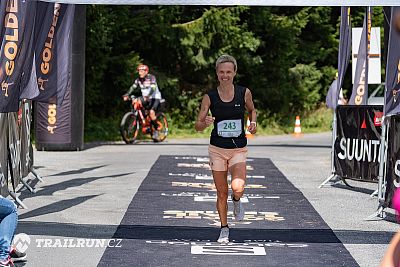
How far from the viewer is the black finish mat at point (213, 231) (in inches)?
352

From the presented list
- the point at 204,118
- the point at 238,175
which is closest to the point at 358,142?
the point at 238,175

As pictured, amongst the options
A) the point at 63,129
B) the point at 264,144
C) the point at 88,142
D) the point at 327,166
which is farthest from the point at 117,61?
the point at 327,166

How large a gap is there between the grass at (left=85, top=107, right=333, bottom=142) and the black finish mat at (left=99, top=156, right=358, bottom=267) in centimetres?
1373

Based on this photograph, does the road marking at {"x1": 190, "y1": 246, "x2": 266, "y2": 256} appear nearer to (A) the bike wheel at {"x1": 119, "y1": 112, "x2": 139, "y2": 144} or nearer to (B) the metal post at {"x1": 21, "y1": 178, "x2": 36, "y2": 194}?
(B) the metal post at {"x1": 21, "y1": 178, "x2": 36, "y2": 194}

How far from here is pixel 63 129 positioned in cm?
2172

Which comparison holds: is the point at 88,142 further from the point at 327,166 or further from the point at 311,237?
the point at 311,237

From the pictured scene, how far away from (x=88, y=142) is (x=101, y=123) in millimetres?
4397

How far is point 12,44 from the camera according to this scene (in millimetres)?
9930

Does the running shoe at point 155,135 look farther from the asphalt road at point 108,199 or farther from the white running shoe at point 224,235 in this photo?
the white running shoe at point 224,235

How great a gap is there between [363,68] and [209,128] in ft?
53.0

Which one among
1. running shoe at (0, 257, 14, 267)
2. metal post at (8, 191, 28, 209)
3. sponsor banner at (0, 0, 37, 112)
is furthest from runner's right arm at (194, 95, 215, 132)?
metal post at (8, 191, 28, 209)

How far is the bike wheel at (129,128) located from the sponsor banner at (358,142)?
10.0 meters

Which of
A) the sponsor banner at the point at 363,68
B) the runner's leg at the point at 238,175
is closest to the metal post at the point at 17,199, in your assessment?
the runner's leg at the point at 238,175

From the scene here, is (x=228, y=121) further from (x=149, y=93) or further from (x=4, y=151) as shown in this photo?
(x=149, y=93)
